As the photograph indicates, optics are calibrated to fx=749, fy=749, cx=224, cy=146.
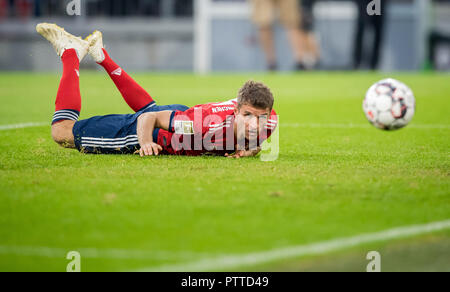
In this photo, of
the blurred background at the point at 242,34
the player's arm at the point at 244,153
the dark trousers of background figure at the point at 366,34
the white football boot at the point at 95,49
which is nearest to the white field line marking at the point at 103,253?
the player's arm at the point at 244,153

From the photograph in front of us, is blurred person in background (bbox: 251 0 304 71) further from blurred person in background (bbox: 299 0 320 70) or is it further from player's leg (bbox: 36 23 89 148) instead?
player's leg (bbox: 36 23 89 148)

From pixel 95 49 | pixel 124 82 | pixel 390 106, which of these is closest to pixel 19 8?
pixel 95 49

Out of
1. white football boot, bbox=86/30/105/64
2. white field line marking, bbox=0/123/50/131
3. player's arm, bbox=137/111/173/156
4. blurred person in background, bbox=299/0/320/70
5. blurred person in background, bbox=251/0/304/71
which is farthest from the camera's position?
blurred person in background, bbox=299/0/320/70

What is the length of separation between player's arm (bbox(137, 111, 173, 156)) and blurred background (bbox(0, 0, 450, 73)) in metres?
23.5

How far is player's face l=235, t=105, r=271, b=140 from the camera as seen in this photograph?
6.77m

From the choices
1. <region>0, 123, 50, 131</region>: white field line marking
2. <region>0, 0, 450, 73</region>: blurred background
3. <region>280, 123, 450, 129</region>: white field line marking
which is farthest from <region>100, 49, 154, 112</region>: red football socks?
<region>0, 0, 450, 73</region>: blurred background

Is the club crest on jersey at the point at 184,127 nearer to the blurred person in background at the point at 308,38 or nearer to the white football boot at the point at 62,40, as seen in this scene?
the white football boot at the point at 62,40

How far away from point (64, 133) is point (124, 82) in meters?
1.08

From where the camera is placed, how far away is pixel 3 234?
14.2ft

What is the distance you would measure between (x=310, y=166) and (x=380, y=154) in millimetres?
1305

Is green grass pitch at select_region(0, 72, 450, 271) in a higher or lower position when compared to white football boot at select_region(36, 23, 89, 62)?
lower

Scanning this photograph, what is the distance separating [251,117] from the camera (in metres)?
6.78

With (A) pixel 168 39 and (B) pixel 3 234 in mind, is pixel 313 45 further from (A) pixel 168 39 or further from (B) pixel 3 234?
(B) pixel 3 234
